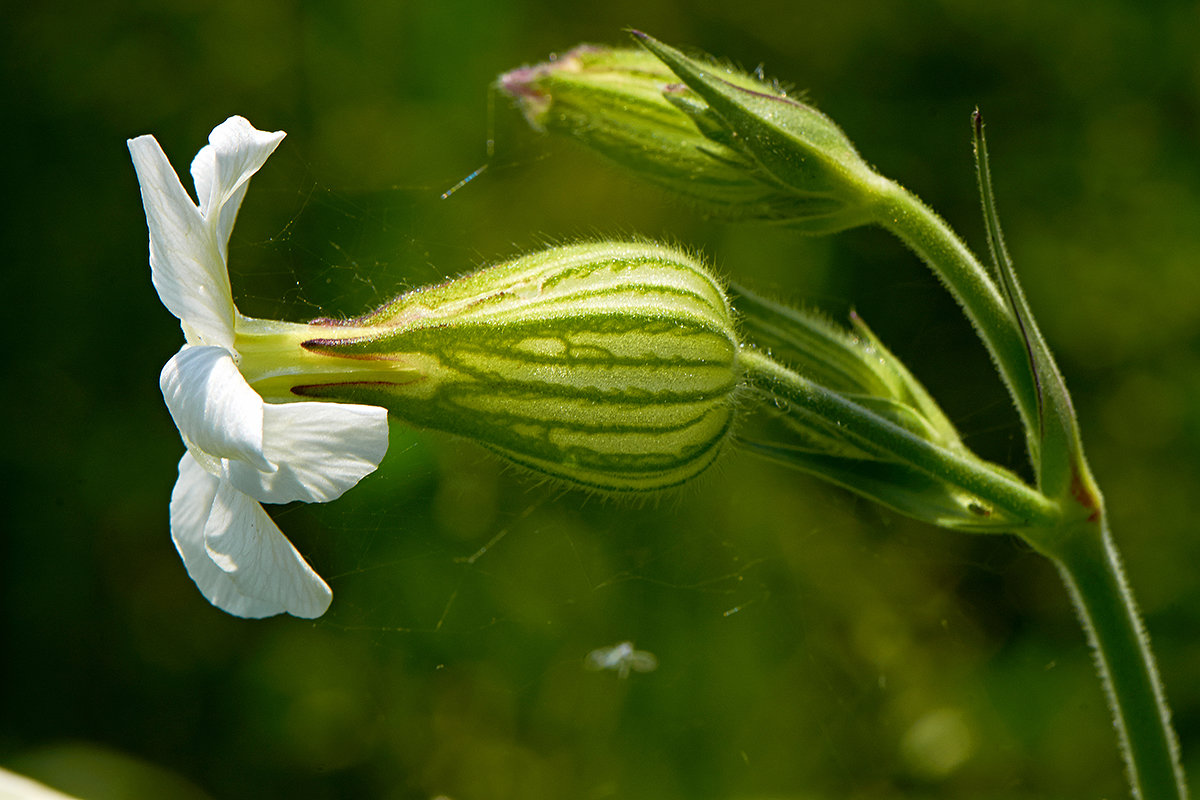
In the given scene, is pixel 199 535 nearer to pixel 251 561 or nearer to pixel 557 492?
pixel 251 561

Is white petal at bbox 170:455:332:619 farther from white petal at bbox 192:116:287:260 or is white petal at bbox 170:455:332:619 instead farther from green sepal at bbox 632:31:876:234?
green sepal at bbox 632:31:876:234

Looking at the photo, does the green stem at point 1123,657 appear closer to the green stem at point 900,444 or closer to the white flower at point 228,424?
the green stem at point 900,444

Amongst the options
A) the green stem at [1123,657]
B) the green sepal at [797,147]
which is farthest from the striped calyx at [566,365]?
the green stem at [1123,657]

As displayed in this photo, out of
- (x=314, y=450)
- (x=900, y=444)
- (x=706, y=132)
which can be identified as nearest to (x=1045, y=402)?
(x=900, y=444)

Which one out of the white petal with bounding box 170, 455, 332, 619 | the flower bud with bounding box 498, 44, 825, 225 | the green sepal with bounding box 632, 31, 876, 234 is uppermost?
the flower bud with bounding box 498, 44, 825, 225

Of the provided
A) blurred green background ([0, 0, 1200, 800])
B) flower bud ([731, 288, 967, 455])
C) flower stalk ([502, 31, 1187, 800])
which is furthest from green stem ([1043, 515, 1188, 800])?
blurred green background ([0, 0, 1200, 800])

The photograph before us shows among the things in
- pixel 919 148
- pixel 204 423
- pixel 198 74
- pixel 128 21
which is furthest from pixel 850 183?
pixel 128 21
